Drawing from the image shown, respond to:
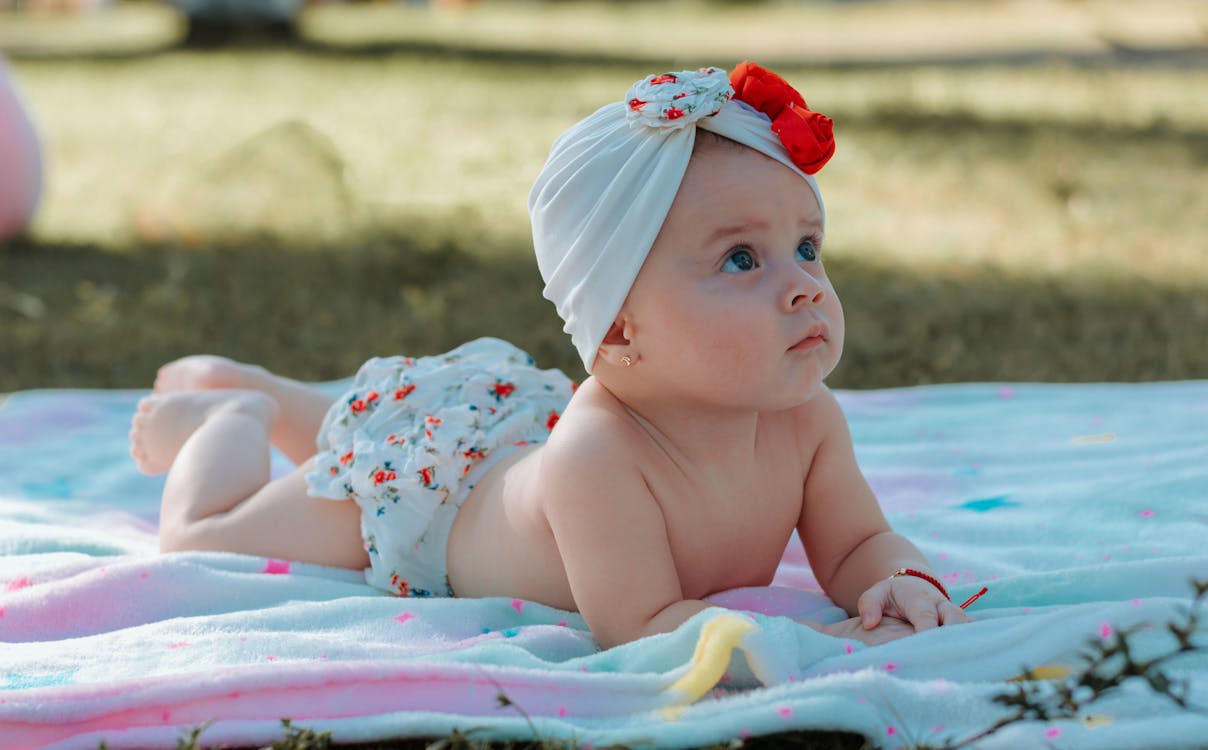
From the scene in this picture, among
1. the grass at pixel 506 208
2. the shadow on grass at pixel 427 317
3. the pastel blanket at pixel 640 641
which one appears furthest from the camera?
the grass at pixel 506 208

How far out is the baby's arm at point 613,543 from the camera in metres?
2.02

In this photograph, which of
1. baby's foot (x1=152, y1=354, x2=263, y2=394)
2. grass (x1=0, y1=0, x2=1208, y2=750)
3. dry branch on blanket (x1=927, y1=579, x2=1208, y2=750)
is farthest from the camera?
grass (x1=0, y1=0, x2=1208, y2=750)

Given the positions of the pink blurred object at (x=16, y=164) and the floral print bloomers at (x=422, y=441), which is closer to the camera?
the floral print bloomers at (x=422, y=441)

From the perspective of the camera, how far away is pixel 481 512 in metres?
2.36

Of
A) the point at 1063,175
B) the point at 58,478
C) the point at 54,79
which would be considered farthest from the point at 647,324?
the point at 54,79

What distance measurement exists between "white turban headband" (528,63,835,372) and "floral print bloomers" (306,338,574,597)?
406mm

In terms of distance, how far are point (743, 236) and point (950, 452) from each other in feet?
4.12

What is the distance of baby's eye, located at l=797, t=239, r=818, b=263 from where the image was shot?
6.87 ft

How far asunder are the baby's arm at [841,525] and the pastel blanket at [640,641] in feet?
0.24

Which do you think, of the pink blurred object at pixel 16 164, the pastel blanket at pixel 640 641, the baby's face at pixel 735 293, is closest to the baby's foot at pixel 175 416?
the pastel blanket at pixel 640 641

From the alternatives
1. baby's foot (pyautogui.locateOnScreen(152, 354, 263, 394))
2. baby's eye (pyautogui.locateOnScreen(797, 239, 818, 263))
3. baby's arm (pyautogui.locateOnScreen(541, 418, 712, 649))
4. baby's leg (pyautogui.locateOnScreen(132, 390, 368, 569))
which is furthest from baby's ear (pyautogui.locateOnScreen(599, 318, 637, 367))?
baby's foot (pyautogui.locateOnScreen(152, 354, 263, 394))

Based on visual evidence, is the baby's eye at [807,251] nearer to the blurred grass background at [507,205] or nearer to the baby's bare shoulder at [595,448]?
the baby's bare shoulder at [595,448]

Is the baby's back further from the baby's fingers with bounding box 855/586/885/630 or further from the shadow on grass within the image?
the shadow on grass

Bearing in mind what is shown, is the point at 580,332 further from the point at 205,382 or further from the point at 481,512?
the point at 205,382
